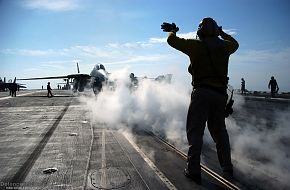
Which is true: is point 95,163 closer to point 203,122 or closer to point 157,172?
point 157,172

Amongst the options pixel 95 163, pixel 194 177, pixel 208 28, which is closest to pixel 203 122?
pixel 194 177

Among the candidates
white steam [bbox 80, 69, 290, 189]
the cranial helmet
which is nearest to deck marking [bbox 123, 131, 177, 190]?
white steam [bbox 80, 69, 290, 189]

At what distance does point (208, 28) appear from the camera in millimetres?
5125

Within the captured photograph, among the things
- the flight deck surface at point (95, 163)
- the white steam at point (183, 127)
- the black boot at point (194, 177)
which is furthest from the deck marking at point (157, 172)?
the white steam at point (183, 127)

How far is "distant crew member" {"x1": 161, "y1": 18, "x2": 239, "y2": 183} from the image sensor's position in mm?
5023

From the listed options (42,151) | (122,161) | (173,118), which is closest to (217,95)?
(122,161)

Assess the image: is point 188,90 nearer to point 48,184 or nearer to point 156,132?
point 156,132

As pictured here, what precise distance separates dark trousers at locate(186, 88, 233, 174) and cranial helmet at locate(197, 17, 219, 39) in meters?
0.91

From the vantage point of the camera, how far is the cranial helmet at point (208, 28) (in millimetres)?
5125

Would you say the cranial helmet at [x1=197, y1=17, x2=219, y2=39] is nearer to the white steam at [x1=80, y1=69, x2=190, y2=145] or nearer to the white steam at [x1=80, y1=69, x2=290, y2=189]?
the white steam at [x1=80, y1=69, x2=290, y2=189]

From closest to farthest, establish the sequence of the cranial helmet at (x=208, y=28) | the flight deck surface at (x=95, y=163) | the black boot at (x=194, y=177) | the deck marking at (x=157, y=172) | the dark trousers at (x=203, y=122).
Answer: the deck marking at (x=157, y=172)
the flight deck surface at (x=95, y=163)
the black boot at (x=194, y=177)
the dark trousers at (x=203, y=122)
the cranial helmet at (x=208, y=28)

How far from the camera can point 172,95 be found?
41.9 ft

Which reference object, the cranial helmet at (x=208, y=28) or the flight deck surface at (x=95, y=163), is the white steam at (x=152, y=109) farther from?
the cranial helmet at (x=208, y=28)

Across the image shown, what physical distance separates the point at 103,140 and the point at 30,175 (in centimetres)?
340
